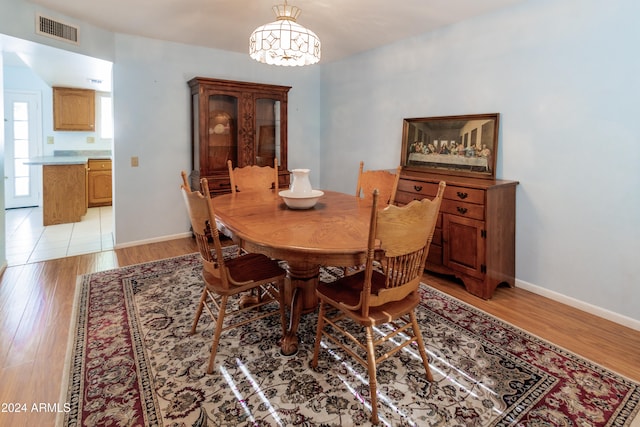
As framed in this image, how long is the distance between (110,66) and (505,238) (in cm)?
437

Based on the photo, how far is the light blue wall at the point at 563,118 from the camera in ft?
7.75

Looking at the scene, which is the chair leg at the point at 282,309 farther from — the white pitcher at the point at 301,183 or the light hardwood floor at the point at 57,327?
the light hardwood floor at the point at 57,327

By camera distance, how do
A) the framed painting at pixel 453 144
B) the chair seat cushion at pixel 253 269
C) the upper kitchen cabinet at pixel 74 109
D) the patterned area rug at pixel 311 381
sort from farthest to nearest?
the upper kitchen cabinet at pixel 74 109
the framed painting at pixel 453 144
the chair seat cushion at pixel 253 269
the patterned area rug at pixel 311 381

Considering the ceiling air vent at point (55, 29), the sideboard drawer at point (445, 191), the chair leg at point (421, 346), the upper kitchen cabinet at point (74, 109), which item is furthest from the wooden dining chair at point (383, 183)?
the upper kitchen cabinet at point (74, 109)

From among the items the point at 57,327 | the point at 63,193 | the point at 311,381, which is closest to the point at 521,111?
the point at 311,381

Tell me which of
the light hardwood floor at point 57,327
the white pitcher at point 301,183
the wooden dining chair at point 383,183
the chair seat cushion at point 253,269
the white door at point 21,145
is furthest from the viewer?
the white door at point 21,145

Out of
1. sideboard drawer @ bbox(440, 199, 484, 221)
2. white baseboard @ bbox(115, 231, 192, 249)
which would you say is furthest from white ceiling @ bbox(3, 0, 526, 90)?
white baseboard @ bbox(115, 231, 192, 249)

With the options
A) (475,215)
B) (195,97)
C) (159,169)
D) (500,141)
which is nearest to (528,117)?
(500,141)

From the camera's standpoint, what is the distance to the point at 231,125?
4234mm

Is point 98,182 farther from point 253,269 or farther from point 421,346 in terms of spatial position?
point 421,346

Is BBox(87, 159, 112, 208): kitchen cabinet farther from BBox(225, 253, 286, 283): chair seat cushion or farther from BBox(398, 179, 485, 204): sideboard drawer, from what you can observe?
BBox(398, 179, 485, 204): sideboard drawer

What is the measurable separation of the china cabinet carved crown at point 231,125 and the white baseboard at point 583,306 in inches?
116

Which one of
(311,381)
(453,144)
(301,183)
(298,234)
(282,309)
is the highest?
(453,144)

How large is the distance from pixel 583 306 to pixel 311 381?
2.20m
